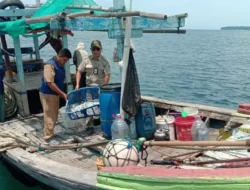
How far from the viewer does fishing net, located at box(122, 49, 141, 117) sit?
5.62m

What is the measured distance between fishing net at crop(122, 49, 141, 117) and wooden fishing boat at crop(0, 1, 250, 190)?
40 centimetres

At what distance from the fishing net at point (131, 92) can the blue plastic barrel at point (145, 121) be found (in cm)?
16

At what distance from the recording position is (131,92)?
570 cm

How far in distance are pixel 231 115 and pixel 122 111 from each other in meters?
2.19

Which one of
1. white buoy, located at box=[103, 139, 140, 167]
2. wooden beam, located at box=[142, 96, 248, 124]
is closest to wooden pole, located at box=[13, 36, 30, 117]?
wooden beam, located at box=[142, 96, 248, 124]

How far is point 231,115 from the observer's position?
6.52m

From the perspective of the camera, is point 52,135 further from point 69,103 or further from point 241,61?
point 241,61

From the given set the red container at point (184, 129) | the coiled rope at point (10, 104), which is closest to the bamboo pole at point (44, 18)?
the coiled rope at point (10, 104)

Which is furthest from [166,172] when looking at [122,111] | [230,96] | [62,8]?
[230,96]

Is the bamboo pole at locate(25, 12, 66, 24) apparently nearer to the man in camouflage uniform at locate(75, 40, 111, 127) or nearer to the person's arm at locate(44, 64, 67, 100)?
the person's arm at locate(44, 64, 67, 100)

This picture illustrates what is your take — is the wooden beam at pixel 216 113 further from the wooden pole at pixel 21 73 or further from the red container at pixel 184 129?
the wooden pole at pixel 21 73

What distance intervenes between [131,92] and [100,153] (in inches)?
43.8

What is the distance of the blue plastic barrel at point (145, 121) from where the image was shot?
5910mm

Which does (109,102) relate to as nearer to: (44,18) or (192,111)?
(192,111)
